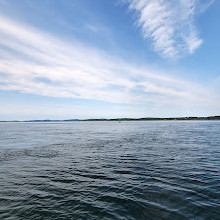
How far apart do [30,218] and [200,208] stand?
28.4 feet

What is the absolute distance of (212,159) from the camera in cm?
2119

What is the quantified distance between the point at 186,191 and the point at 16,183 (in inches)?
475

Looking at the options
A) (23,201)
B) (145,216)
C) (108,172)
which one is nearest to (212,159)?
(108,172)

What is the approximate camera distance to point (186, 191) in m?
12.1

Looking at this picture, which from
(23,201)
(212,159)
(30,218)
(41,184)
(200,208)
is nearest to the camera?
(30,218)

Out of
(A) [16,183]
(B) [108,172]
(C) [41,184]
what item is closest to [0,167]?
(A) [16,183]

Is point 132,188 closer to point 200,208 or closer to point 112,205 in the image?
point 112,205

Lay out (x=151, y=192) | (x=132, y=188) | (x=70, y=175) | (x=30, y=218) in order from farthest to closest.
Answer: (x=70, y=175), (x=132, y=188), (x=151, y=192), (x=30, y=218)

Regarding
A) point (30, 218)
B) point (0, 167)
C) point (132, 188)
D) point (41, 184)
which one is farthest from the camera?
point (0, 167)

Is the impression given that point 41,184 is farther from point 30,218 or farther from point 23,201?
point 30,218

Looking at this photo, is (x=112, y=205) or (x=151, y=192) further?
(x=151, y=192)

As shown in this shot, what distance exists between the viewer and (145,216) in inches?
360

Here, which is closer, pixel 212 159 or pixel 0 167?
pixel 0 167

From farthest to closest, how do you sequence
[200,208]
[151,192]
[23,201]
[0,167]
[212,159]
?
1. [212,159]
2. [0,167]
3. [151,192]
4. [23,201]
5. [200,208]
